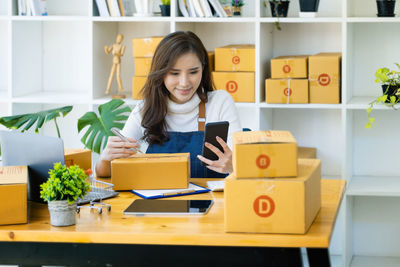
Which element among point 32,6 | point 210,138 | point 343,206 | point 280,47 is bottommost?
point 343,206

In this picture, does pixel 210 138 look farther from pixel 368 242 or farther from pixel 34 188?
pixel 368 242

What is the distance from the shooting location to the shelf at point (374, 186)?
11.8 feet

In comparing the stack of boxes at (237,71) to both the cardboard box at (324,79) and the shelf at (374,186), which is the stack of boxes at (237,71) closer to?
the cardboard box at (324,79)

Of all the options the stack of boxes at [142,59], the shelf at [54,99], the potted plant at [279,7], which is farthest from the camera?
the shelf at [54,99]

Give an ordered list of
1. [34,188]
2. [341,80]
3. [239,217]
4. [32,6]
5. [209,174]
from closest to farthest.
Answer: [239,217] < [34,188] < [209,174] < [341,80] < [32,6]

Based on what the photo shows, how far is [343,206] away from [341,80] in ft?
2.33

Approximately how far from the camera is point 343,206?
3658mm

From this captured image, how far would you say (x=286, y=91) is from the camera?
3662 mm

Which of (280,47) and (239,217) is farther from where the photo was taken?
(280,47)

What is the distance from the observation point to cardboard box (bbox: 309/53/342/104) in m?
3.59

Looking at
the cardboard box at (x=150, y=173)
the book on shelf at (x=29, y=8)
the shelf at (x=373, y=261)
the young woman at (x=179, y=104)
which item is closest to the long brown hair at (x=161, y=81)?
the young woman at (x=179, y=104)

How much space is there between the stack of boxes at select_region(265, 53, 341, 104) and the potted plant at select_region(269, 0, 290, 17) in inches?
10.2

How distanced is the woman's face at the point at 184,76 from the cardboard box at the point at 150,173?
1.83 ft

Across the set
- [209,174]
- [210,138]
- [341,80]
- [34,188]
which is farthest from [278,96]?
[34,188]
